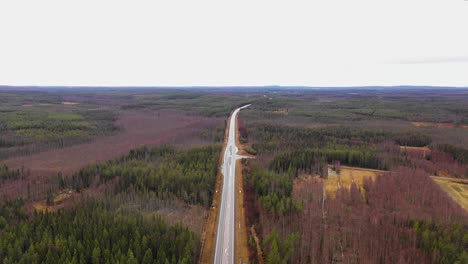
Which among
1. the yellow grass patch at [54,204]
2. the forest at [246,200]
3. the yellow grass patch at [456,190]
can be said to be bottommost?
the yellow grass patch at [456,190]

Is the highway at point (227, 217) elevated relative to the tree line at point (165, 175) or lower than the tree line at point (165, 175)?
lower

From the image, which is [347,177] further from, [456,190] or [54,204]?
[54,204]

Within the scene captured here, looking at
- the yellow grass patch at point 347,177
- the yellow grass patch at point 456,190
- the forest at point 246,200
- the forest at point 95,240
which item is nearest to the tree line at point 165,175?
the forest at point 246,200

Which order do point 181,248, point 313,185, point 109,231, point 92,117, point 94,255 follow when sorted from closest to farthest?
point 94,255
point 181,248
point 109,231
point 313,185
point 92,117

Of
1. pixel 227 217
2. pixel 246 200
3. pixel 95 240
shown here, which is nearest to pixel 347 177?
pixel 246 200

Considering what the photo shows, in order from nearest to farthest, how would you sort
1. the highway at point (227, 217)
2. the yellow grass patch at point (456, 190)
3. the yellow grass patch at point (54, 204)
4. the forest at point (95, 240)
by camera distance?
the forest at point (95, 240) → the highway at point (227, 217) → the yellow grass patch at point (54, 204) → the yellow grass patch at point (456, 190)

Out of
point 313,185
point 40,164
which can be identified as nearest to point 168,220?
point 313,185

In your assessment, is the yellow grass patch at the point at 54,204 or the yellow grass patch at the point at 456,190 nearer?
the yellow grass patch at the point at 54,204

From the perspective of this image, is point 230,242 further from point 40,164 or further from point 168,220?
point 40,164

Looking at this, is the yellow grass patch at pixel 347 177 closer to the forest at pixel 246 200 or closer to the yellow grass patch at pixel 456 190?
the forest at pixel 246 200
